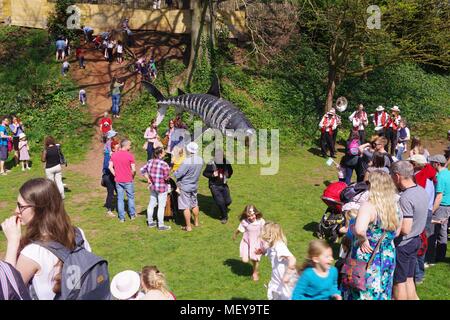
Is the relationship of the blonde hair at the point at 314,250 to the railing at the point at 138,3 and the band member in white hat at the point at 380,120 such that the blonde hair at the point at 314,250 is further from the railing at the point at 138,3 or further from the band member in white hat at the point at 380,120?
the railing at the point at 138,3

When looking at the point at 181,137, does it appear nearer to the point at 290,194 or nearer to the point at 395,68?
the point at 290,194

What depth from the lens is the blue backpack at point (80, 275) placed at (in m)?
3.39

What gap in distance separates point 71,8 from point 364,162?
17080 mm

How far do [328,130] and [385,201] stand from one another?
1093cm

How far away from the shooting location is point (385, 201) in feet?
15.9

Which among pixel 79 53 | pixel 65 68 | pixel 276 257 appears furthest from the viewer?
pixel 79 53

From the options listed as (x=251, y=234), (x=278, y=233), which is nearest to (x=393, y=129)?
(x=251, y=234)

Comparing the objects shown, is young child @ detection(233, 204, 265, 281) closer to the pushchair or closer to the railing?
the pushchair

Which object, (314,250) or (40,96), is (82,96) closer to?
(40,96)

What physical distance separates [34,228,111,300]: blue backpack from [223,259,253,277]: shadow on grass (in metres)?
4.19

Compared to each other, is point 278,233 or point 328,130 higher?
point 328,130

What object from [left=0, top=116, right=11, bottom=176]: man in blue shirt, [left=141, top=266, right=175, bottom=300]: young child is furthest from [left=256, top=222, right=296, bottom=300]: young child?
[left=0, top=116, right=11, bottom=176]: man in blue shirt

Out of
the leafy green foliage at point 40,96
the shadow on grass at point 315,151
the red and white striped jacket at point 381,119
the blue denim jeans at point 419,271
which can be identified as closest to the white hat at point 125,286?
the blue denim jeans at point 419,271

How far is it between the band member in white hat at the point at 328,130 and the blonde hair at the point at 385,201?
10775 mm
